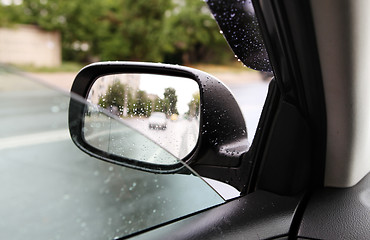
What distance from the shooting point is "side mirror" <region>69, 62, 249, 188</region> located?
Answer: 1.40m

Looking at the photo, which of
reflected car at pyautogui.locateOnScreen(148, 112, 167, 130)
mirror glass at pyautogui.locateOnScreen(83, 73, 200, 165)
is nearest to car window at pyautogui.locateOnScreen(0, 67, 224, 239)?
mirror glass at pyautogui.locateOnScreen(83, 73, 200, 165)

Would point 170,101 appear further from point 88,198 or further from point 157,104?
point 88,198

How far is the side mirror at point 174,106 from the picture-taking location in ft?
4.60

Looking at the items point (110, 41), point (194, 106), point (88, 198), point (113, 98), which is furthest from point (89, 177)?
point (110, 41)

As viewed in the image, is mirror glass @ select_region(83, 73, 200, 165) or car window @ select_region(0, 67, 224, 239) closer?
car window @ select_region(0, 67, 224, 239)

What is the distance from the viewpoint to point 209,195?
1.25 m

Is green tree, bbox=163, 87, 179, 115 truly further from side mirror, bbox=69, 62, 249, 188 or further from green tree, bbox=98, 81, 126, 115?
green tree, bbox=98, 81, 126, 115

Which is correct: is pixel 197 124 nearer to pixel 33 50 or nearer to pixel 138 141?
pixel 138 141

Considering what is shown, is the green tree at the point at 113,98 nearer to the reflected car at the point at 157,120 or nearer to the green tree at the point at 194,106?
the reflected car at the point at 157,120

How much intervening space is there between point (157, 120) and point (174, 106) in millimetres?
83

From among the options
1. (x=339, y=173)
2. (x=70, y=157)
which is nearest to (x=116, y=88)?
(x=70, y=157)

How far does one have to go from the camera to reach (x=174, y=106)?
4.70 feet

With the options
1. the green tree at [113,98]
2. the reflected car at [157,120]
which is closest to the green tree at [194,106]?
the reflected car at [157,120]

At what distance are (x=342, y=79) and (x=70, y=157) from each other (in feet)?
3.15
